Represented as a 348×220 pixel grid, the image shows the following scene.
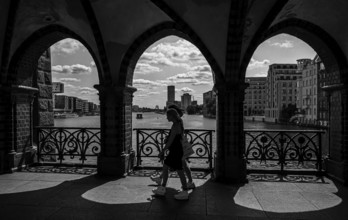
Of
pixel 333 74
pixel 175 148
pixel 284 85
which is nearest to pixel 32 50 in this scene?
pixel 175 148

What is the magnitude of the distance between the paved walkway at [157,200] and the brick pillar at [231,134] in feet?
1.20

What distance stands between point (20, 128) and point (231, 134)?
5.53 m

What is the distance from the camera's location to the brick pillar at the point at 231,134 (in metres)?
5.66

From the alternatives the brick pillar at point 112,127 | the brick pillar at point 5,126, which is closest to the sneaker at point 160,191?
the brick pillar at point 112,127

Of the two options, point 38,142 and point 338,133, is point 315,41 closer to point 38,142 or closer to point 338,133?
point 338,133

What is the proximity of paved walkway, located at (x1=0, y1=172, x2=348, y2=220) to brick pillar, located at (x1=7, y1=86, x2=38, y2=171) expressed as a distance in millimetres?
823

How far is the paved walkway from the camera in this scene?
3.91 m

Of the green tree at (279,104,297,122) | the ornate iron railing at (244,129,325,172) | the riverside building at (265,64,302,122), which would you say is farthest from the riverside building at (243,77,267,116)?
the ornate iron railing at (244,129,325,172)

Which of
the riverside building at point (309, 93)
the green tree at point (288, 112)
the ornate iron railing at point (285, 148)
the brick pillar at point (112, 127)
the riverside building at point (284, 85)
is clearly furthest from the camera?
the riverside building at point (284, 85)

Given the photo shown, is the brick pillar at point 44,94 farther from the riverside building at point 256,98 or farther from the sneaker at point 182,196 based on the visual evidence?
the riverside building at point 256,98

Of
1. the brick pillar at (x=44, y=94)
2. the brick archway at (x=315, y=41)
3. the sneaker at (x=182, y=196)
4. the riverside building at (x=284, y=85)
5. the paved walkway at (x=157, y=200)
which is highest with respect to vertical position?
the riverside building at (x=284, y=85)

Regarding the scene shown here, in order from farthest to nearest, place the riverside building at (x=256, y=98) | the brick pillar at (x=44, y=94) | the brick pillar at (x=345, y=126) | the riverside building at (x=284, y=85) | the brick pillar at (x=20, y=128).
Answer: the riverside building at (x=256, y=98)
the riverside building at (x=284, y=85)
the brick pillar at (x=44, y=94)
the brick pillar at (x=20, y=128)
the brick pillar at (x=345, y=126)

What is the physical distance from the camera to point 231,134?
18.8 feet

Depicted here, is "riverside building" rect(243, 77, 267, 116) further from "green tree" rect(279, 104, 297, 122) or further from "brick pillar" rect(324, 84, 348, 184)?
"brick pillar" rect(324, 84, 348, 184)
